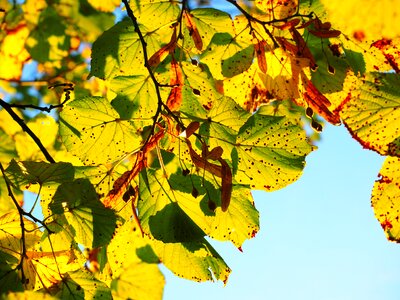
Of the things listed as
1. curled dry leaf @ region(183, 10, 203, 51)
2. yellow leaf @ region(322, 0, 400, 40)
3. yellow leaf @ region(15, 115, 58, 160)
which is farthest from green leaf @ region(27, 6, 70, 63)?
yellow leaf @ region(322, 0, 400, 40)

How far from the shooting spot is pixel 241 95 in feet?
3.70

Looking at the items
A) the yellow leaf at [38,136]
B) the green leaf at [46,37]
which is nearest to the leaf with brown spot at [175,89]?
the yellow leaf at [38,136]

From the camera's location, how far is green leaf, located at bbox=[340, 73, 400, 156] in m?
0.77

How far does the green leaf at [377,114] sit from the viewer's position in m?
0.77

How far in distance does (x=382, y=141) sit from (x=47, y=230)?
711mm

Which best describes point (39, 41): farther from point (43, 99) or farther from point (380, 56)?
point (380, 56)

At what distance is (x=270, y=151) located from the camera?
0.98 meters

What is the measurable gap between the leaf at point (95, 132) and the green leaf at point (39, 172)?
2.2 inches

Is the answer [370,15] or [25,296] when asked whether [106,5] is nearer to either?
[25,296]

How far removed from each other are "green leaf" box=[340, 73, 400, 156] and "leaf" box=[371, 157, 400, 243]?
6 centimetres

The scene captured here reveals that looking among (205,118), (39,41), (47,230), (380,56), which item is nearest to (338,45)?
(380,56)

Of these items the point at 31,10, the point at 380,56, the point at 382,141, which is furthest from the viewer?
the point at 31,10

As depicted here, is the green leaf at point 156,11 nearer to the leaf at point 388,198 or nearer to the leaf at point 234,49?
the leaf at point 234,49

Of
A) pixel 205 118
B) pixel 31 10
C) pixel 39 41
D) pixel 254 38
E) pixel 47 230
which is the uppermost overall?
pixel 31 10
